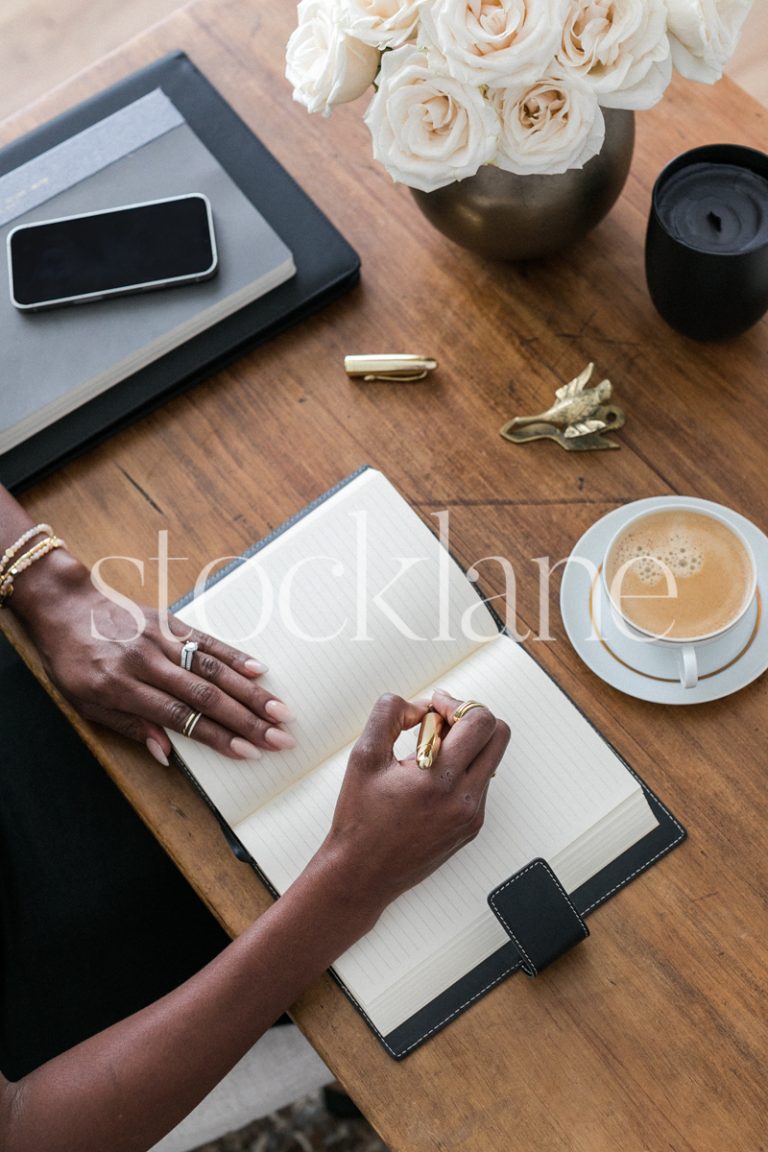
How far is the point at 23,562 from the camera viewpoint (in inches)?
38.4

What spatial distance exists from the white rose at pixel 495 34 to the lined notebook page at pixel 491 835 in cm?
46

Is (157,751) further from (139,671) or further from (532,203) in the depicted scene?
(532,203)

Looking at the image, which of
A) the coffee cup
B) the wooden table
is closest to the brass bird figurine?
the wooden table

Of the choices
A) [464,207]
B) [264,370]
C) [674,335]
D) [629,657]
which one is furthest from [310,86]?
[629,657]

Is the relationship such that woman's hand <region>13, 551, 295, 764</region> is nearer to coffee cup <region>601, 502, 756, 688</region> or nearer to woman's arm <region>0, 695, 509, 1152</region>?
woman's arm <region>0, 695, 509, 1152</region>

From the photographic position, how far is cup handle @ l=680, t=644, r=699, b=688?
2.78 feet

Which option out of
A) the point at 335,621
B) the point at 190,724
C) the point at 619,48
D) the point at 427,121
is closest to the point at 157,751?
the point at 190,724

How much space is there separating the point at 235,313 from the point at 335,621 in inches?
13.6

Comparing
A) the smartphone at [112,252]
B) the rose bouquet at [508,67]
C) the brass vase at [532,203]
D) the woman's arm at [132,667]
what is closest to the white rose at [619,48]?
the rose bouquet at [508,67]

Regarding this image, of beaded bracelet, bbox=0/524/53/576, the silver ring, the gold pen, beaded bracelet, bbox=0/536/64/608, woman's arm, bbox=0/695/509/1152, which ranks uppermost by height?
beaded bracelet, bbox=0/524/53/576

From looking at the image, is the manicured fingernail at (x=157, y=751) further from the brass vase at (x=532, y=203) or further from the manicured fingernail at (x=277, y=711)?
the brass vase at (x=532, y=203)

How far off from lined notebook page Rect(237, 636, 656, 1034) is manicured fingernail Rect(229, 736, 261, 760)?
4cm

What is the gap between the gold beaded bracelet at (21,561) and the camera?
977mm

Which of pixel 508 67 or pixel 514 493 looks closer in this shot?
pixel 508 67
